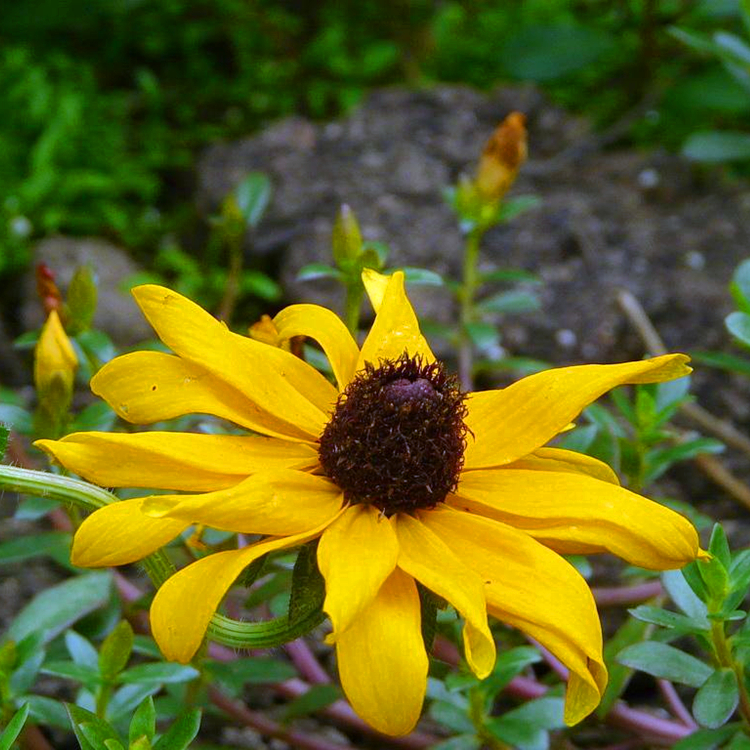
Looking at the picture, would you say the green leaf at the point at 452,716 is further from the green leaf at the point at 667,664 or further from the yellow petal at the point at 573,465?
the yellow petal at the point at 573,465

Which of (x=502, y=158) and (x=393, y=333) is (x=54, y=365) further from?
(x=502, y=158)

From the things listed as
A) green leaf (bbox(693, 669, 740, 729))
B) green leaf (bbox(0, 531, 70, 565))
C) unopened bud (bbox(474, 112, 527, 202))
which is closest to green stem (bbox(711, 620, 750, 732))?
green leaf (bbox(693, 669, 740, 729))

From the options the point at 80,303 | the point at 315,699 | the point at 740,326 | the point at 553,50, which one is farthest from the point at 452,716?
the point at 553,50

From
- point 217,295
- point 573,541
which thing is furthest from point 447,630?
point 217,295

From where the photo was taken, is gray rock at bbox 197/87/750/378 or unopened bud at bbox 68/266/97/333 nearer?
unopened bud at bbox 68/266/97/333

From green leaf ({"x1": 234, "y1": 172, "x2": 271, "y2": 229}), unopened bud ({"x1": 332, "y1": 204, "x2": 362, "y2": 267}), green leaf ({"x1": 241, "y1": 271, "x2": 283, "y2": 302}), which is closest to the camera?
unopened bud ({"x1": 332, "y1": 204, "x2": 362, "y2": 267})

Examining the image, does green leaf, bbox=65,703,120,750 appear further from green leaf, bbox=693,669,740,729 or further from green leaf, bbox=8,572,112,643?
green leaf, bbox=693,669,740,729
